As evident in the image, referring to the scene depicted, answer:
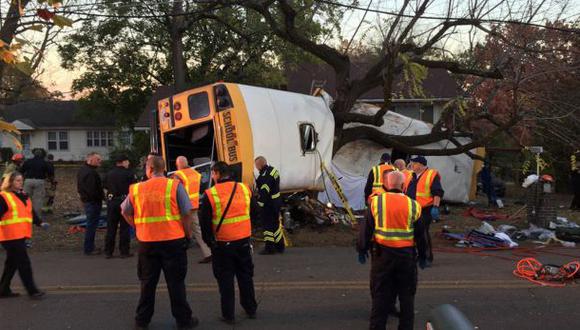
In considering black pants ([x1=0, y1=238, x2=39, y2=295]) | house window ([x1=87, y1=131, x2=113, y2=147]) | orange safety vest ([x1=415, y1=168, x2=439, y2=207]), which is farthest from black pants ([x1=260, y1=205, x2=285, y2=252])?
house window ([x1=87, y1=131, x2=113, y2=147])

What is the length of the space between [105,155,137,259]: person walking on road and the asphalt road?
27cm

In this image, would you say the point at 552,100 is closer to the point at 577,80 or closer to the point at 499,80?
the point at 499,80

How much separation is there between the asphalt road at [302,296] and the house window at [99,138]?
3803 centimetres

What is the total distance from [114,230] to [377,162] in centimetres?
894

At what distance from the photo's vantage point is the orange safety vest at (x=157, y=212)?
5.06m

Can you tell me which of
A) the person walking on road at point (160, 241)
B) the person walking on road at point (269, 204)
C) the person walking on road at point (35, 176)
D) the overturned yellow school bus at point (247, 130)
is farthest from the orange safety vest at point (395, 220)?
the person walking on road at point (35, 176)

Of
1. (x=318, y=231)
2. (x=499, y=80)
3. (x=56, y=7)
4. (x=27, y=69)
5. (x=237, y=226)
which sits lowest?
(x=318, y=231)

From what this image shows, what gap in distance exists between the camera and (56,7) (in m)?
2.80

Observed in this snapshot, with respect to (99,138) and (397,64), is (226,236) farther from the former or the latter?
(99,138)

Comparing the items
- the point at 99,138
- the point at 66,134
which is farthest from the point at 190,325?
the point at 66,134

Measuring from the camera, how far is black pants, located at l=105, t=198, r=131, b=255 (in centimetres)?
875

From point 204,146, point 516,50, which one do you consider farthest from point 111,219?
point 516,50

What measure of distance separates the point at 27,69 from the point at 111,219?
21.4ft

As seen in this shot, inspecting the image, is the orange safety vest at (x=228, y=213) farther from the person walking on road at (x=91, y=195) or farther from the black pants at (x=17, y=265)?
the person walking on road at (x=91, y=195)
